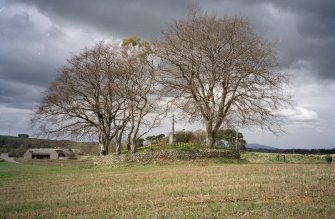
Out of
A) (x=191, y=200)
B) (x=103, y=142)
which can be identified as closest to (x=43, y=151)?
(x=103, y=142)

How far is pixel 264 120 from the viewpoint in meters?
37.4

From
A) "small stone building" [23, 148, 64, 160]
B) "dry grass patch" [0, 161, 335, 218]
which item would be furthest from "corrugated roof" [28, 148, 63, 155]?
"dry grass patch" [0, 161, 335, 218]

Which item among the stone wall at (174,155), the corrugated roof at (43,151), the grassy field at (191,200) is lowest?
the grassy field at (191,200)

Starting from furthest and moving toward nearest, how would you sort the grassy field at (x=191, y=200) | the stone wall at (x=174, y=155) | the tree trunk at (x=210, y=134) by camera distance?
the tree trunk at (x=210, y=134), the stone wall at (x=174, y=155), the grassy field at (x=191, y=200)

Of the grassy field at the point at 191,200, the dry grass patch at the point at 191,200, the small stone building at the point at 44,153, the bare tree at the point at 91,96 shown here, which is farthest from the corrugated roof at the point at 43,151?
the dry grass patch at the point at 191,200

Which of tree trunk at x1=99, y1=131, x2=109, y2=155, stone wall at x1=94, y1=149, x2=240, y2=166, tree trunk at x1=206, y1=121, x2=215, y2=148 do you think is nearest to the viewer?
stone wall at x1=94, y1=149, x2=240, y2=166

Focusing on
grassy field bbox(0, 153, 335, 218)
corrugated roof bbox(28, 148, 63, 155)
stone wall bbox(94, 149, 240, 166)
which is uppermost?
corrugated roof bbox(28, 148, 63, 155)

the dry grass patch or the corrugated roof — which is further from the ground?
the corrugated roof

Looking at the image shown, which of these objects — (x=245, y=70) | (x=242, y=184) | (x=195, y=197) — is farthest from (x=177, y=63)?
(x=195, y=197)

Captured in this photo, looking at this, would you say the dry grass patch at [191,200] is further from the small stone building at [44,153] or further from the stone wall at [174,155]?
the small stone building at [44,153]

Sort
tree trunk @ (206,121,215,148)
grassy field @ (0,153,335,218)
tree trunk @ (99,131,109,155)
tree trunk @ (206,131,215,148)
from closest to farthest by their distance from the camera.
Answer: grassy field @ (0,153,335,218) < tree trunk @ (206,121,215,148) < tree trunk @ (206,131,215,148) < tree trunk @ (99,131,109,155)

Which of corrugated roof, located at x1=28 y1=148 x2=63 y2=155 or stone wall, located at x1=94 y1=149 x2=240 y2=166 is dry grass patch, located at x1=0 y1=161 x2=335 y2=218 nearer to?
stone wall, located at x1=94 y1=149 x2=240 y2=166

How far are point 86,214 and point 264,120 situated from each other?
91.4ft

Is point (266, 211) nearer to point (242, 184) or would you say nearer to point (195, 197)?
point (195, 197)
